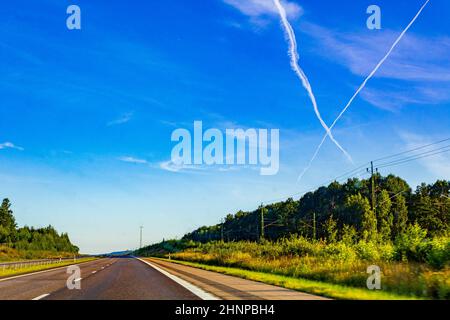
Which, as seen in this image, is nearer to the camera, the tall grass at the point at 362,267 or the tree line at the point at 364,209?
the tall grass at the point at 362,267

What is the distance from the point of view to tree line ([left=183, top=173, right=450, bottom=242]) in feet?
298

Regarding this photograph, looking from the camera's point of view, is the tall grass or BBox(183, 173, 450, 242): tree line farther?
BBox(183, 173, 450, 242): tree line

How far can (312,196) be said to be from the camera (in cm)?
15600

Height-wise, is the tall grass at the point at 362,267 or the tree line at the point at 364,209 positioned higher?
the tree line at the point at 364,209

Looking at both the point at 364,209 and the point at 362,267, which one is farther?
the point at 364,209

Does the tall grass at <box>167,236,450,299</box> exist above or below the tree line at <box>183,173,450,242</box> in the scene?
below

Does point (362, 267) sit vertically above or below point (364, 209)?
below

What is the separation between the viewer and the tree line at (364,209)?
90938 millimetres

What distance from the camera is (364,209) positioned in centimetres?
8719
